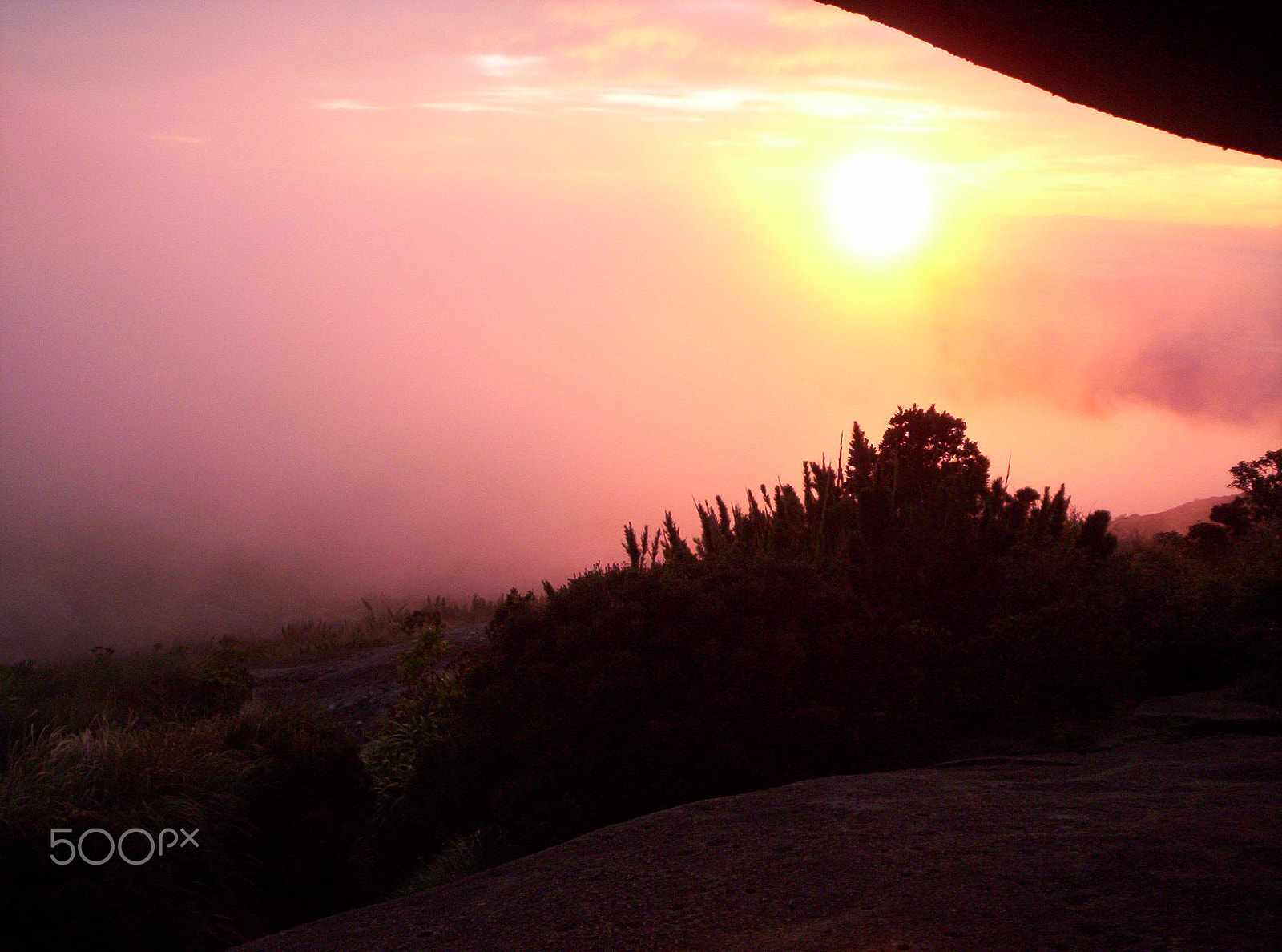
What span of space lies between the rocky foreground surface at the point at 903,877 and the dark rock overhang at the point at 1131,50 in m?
3.54

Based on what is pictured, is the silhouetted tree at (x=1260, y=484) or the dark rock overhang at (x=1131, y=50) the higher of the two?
the dark rock overhang at (x=1131, y=50)

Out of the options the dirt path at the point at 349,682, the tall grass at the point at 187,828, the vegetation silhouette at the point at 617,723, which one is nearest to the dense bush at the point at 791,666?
the vegetation silhouette at the point at 617,723

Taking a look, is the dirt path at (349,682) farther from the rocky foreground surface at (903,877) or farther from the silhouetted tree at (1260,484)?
the silhouetted tree at (1260,484)

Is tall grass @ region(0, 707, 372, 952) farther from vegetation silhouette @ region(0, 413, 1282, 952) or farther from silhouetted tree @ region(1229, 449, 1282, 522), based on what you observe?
silhouetted tree @ region(1229, 449, 1282, 522)

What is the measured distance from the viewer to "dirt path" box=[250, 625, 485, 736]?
53.5 ft

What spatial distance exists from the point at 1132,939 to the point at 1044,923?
345mm

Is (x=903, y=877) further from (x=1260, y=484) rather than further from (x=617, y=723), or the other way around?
(x=1260, y=484)

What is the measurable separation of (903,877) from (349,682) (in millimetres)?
14807

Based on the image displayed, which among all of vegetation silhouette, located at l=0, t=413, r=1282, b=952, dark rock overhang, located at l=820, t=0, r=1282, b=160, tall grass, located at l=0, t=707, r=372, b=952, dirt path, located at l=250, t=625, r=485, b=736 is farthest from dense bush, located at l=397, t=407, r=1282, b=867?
dirt path, located at l=250, t=625, r=485, b=736

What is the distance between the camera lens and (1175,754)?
26.2 ft

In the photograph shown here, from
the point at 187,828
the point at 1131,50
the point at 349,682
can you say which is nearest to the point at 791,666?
the point at 187,828

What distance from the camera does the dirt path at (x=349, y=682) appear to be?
16.3 m

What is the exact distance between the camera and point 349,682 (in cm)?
1814

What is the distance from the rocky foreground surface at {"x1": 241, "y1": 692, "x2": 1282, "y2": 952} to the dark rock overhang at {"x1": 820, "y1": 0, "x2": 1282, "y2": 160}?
11.6 feet
